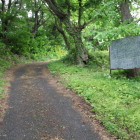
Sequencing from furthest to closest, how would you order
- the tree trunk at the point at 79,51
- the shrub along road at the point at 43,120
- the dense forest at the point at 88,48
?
1. the tree trunk at the point at 79,51
2. the dense forest at the point at 88,48
3. the shrub along road at the point at 43,120

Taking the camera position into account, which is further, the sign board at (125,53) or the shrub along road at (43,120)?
the sign board at (125,53)

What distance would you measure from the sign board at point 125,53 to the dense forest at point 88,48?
1.48 ft

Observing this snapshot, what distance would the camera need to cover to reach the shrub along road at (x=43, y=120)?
400 cm

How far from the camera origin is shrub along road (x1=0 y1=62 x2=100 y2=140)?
400cm

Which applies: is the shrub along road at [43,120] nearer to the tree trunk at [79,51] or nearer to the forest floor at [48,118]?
the forest floor at [48,118]

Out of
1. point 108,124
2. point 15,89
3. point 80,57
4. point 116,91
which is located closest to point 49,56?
point 80,57

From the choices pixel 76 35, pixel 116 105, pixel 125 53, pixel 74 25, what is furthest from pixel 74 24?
pixel 116 105

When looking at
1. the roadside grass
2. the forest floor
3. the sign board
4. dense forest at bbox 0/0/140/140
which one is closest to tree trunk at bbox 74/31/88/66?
dense forest at bbox 0/0/140/140

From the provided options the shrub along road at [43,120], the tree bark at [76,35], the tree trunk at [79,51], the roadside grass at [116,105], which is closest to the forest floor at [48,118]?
the shrub along road at [43,120]

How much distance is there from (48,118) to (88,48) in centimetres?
1244

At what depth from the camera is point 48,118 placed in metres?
4.93

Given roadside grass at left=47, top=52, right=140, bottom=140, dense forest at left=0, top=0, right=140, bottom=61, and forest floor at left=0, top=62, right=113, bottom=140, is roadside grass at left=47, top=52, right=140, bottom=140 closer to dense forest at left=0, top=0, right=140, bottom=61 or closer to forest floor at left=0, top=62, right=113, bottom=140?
forest floor at left=0, top=62, right=113, bottom=140

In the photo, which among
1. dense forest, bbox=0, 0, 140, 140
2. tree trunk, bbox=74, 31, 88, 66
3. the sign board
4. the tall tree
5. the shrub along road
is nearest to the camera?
the shrub along road

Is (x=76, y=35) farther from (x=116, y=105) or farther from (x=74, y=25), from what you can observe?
(x=116, y=105)
